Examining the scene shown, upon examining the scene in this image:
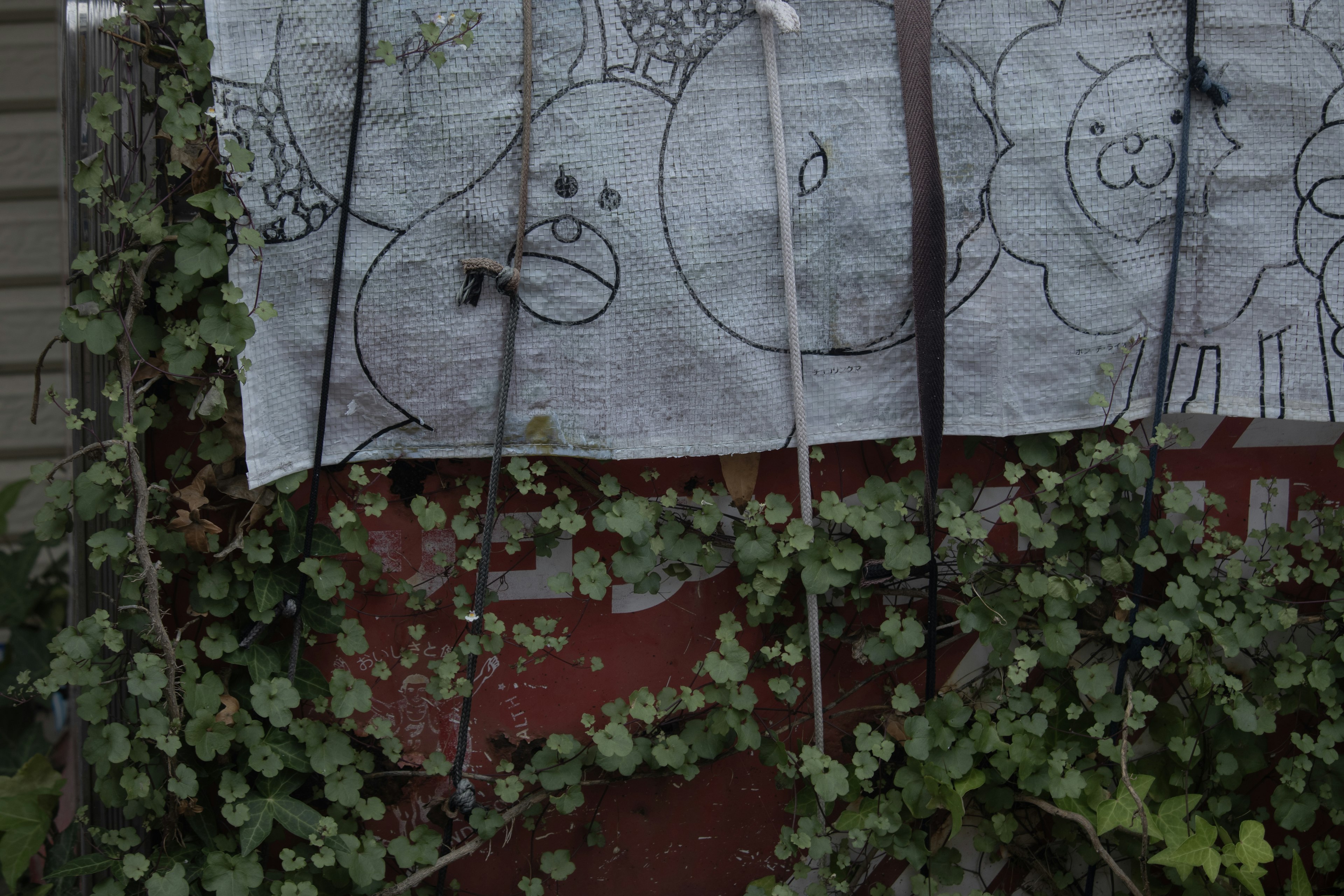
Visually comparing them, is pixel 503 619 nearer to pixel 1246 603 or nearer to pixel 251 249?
pixel 251 249

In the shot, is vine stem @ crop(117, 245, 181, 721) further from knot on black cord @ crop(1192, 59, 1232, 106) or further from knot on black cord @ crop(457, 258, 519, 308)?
knot on black cord @ crop(1192, 59, 1232, 106)

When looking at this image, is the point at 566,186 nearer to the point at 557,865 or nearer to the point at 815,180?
the point at 815,180

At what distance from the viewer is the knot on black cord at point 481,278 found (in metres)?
1.66

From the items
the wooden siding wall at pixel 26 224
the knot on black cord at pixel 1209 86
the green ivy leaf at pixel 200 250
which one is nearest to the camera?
the green ivy leaf at pixel 200 250

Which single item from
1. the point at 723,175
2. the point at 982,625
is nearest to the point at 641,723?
the point at 982,625

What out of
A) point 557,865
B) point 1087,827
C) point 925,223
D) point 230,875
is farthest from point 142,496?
point 1087,827

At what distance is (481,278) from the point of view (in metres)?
1.69

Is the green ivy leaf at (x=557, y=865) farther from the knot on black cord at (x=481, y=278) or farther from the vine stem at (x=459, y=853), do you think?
the knot on black cord at (x=481, y=278)

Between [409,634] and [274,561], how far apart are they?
32cm

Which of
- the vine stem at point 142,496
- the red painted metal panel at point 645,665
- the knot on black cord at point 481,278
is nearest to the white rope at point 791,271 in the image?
the red painted metal panel at point 645,665

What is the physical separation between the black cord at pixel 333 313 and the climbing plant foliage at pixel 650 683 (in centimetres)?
3

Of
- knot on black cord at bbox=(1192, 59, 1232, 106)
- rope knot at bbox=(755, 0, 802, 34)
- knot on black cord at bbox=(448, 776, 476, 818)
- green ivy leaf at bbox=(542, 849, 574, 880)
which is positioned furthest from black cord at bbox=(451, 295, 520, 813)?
knot on black cord at bbox=(1192, 59, 1232, 106)

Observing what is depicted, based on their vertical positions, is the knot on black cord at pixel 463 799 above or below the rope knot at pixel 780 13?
below

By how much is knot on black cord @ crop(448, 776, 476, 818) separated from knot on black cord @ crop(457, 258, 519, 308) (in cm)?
101
